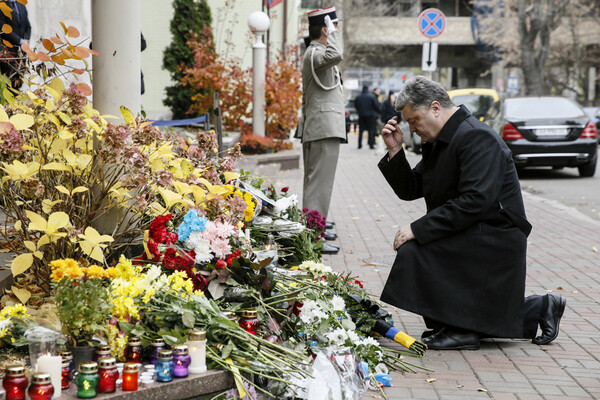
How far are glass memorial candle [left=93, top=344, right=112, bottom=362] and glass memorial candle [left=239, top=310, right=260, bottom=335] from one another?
73cm

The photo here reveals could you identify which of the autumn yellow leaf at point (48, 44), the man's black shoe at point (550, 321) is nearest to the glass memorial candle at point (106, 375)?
the autumn yellow leaf at point (48, 44)

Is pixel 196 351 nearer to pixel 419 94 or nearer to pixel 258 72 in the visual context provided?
pixel 419 94

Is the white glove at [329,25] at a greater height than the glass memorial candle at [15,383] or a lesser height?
greater

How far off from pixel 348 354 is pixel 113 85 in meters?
2.02

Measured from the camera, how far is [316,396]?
3541mm

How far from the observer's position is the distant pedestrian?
7.57 metres

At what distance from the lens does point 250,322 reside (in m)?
3.72

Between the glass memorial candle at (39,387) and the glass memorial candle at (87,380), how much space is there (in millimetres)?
154

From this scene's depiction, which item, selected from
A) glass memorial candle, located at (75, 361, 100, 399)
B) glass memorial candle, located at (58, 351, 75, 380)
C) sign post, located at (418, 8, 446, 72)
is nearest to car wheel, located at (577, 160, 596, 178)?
sign post, located at (418, 8, 446, 72)

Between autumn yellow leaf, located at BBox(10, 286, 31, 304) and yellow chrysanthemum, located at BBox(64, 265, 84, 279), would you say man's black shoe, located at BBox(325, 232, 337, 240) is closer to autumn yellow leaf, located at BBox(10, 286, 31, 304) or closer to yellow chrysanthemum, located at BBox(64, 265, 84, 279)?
autumn yellow leaf, located at BBox(10, 286, 31, 304)

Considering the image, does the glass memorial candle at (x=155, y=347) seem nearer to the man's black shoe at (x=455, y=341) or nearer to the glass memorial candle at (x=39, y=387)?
the glass memorial candle at (x=39, y=387)

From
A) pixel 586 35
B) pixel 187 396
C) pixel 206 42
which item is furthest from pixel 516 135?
pixel 586 35

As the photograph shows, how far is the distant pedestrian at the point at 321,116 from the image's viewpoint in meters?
7.57

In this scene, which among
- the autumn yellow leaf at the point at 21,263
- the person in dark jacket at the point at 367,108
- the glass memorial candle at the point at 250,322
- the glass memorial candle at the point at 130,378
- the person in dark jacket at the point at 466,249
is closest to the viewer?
the glass memorial candle at the point at 130,378
